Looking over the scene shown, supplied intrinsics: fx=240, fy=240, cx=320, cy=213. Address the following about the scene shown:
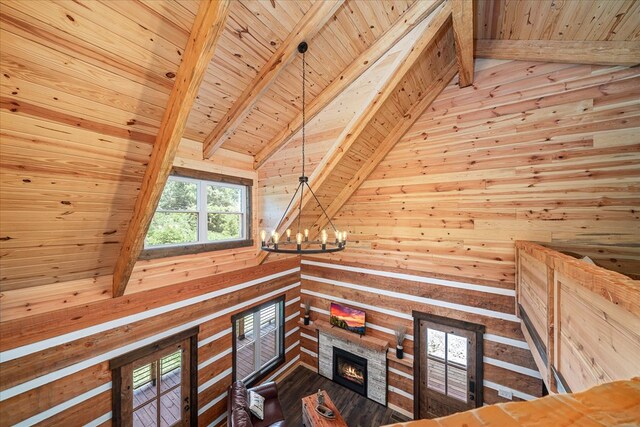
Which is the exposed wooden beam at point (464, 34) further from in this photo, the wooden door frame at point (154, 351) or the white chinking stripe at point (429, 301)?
the wooden door frame at point (154, 351)

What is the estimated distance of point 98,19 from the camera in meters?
1.64

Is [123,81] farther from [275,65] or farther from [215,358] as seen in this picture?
[215,358]

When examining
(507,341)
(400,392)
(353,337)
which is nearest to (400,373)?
(400,392)

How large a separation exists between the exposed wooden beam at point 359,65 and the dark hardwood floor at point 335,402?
4.93 meters

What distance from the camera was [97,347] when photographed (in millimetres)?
2889

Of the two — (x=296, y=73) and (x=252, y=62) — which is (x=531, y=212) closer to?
(x=296, y=73)

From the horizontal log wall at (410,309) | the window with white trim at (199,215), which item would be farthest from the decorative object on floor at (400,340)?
the window with white trim at (199,215)

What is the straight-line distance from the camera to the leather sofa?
11.6 ft

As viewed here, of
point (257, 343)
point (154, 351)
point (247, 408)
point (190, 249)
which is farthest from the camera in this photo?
point (257, 343)

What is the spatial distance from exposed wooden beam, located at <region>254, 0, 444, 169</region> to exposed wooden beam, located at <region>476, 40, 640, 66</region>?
127 centimetres

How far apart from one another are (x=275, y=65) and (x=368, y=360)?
5451mm

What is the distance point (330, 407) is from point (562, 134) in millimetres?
5304

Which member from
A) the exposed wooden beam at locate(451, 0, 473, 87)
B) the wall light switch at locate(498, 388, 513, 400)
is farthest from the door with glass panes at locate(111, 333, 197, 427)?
the exposed wooden beam at locate(451, 0, 473, 87)

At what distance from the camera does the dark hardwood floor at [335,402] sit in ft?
14.7
